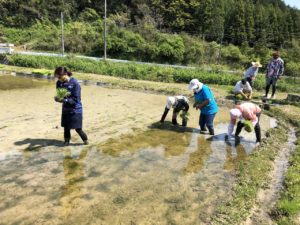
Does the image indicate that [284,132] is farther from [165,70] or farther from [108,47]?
[108,47]

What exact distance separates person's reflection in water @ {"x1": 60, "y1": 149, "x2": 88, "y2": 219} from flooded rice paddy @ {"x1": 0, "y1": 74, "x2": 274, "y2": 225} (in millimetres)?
15

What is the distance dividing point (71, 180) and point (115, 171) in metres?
0.83

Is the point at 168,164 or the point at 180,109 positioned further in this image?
the point at 180,109

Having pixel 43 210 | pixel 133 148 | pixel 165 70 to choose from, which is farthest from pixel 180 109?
pixel 165 70

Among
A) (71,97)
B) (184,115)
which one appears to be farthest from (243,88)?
(71,97)

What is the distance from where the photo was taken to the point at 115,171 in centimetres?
650

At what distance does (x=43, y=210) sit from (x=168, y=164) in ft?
8.96

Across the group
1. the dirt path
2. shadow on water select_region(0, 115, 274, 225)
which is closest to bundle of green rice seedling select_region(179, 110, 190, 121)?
shadow on water select_region(0, 115, 274, 225)

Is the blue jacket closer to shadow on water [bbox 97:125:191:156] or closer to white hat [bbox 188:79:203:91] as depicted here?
white hat [bbox 188:79:203:91]


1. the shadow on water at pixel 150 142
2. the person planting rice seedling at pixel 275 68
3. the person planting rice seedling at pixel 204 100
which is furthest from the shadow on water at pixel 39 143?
the person planting rice seedling at pixel 275 68

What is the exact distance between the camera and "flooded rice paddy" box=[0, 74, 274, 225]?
5.03 m

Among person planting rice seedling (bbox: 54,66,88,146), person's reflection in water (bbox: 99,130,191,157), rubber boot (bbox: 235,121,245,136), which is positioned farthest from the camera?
rubber boot (bbox: 235,121,245,136)

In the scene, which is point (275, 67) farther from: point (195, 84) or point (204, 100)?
point (195, 84)

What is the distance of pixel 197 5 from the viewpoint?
47281 mm
